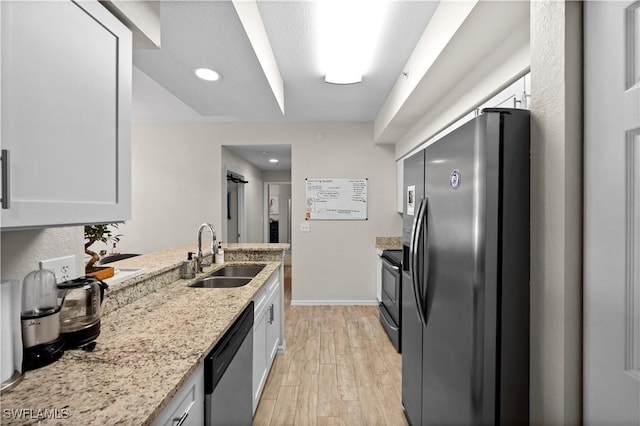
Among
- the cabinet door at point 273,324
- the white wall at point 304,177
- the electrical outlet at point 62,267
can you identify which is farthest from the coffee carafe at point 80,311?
the white wall at point 304,177

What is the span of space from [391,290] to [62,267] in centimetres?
257

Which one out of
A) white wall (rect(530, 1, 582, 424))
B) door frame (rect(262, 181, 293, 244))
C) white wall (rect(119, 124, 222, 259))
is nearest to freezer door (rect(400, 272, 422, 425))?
white wall (rect(530, 1, 582, 424))

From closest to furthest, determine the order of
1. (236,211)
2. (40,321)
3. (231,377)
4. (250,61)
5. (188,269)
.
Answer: (40,321)
(231,377)
(250,61)
(188,269)
(236,211)

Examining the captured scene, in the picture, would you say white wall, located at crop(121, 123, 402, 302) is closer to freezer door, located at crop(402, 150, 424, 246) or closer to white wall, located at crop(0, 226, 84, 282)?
freezer door, located at crop(402, 150, 424, 246)

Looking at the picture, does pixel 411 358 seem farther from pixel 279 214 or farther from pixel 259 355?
pixel 279 214

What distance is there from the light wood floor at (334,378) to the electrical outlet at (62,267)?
1409 millimetres

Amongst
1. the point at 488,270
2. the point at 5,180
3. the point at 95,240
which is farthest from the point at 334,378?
the point at 5,180

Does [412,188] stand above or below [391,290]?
above

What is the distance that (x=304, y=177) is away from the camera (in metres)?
4.11

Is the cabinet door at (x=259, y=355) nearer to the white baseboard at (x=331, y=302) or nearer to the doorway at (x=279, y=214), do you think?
the white baseboard at (x=331, y=302)

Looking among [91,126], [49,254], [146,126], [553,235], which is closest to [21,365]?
[49,254]

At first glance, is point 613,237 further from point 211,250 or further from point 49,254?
point 211,250

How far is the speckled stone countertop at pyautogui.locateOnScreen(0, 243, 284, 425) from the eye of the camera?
68 centimetres

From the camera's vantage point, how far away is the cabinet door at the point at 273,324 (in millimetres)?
2211
